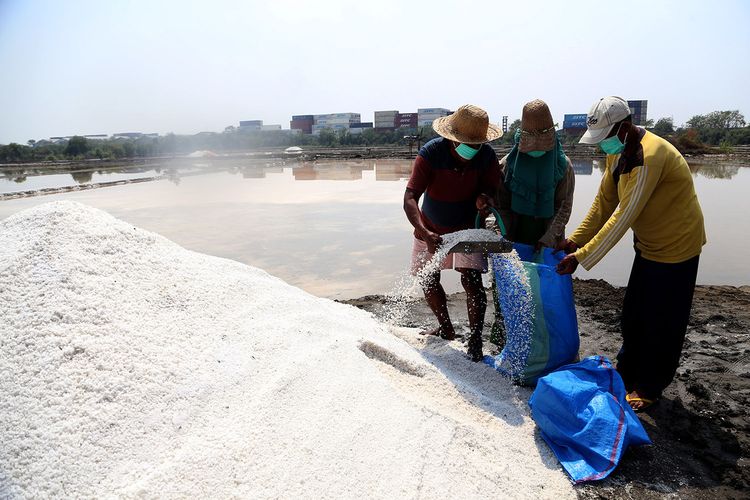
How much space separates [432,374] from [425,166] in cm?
109

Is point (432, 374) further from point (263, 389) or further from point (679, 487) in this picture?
point (679, 487)

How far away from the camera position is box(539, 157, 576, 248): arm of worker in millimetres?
2393

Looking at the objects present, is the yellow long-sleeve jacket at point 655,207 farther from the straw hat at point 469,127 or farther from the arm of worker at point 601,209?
the straw hat at point 469,127

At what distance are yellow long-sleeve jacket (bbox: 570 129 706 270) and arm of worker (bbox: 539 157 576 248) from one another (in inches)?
11.3

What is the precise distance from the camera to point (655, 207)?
2041 mm

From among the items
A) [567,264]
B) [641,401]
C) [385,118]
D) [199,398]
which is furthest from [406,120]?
[199,398]

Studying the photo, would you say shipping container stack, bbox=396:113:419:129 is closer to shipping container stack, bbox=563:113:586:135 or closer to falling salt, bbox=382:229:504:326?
shipping container stack, bbox=563:113:586:135

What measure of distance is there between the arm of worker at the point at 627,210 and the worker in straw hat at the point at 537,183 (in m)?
0.32

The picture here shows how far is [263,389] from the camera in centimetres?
166

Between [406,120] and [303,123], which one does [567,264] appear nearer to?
[406,120]

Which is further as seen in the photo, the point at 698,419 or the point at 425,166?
the point at 425,166

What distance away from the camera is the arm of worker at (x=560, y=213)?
7.85 ft

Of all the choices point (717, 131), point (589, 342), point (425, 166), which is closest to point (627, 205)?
point (425, 166)

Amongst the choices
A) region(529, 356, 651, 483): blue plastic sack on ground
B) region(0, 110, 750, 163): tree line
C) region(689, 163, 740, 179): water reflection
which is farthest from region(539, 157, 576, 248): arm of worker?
region(0, 110, 750, 163): tree line
